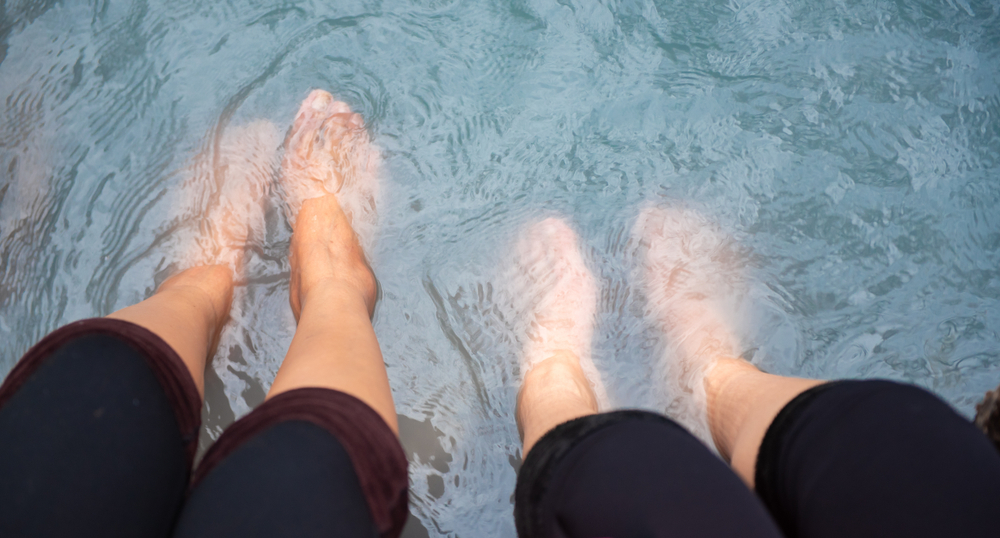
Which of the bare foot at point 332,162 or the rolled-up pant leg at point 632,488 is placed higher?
the bare foot at point 332,162

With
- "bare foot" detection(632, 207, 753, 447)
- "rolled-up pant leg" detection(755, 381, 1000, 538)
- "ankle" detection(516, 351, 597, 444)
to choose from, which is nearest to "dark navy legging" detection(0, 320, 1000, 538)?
"rolled-up pant leg" detection(755, 381, 1000, 538)

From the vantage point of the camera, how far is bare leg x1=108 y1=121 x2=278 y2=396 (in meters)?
0.81

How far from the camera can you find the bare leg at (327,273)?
595 mm

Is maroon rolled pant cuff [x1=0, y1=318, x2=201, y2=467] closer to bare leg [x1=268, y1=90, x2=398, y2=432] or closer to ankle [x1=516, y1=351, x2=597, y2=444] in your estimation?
bare leg [x1=268, y1=90, x2=398, y2=432]

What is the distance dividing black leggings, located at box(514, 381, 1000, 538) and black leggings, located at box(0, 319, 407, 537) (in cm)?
19

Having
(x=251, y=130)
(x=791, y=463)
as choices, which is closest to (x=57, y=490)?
(x=791, y=463)

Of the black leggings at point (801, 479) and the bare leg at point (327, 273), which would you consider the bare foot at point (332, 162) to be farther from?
the black leggings at point (801, 479)

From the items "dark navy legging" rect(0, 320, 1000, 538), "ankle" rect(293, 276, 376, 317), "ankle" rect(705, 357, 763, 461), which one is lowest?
"ankle" rect(705, 357, 763, 461)

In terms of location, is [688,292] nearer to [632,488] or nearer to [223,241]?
[632,488]

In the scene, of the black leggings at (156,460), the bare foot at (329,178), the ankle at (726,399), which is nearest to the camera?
the black leggings at (156,460)

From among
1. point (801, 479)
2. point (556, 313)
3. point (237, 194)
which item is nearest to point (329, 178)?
point (237, 194)

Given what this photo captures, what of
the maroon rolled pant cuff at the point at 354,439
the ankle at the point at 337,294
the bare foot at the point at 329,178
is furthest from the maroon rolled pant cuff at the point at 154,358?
the bare foot at the point at 329,178

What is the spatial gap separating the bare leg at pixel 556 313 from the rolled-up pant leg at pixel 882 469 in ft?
1.18

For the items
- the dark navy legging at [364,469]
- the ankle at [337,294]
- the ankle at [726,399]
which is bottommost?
→ the ankle at [726,399]
